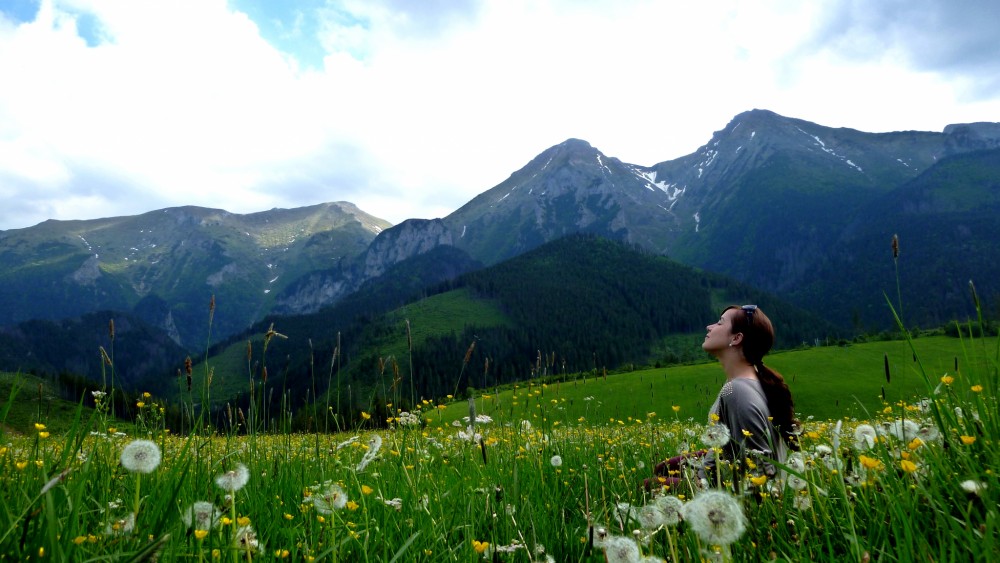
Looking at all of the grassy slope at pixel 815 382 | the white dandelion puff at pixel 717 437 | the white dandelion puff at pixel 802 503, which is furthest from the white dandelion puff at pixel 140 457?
the grassy slope at pixel 815 382

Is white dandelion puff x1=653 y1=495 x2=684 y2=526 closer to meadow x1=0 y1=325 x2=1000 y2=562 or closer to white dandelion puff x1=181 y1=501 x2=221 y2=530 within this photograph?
meadow x1=0 y1=325 x2=1000 y2=562

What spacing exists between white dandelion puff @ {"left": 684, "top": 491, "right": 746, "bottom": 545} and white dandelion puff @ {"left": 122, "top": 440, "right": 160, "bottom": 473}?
72.5 inches

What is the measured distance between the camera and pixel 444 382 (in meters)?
158

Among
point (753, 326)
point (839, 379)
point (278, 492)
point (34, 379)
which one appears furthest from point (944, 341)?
point (34, 379)

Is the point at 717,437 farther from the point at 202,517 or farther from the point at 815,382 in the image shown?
the point at 815,382

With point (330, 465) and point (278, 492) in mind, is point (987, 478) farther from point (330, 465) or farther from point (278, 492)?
point (330, 465)

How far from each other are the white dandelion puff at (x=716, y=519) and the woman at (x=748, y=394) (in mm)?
2731

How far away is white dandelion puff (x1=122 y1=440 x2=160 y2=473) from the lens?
2008mm

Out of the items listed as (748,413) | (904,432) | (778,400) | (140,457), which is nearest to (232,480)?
(140,457)

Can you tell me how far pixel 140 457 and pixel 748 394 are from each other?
569 cm

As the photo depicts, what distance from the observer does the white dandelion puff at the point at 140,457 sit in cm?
201

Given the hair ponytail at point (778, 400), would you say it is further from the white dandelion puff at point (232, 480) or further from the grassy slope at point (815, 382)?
the grassy slope at point (815, 382)

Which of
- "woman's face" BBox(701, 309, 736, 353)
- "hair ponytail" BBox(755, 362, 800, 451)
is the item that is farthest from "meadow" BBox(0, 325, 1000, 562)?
"woman's face" BBox(701, 309, 736, 353)

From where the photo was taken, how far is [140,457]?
2105 mm
